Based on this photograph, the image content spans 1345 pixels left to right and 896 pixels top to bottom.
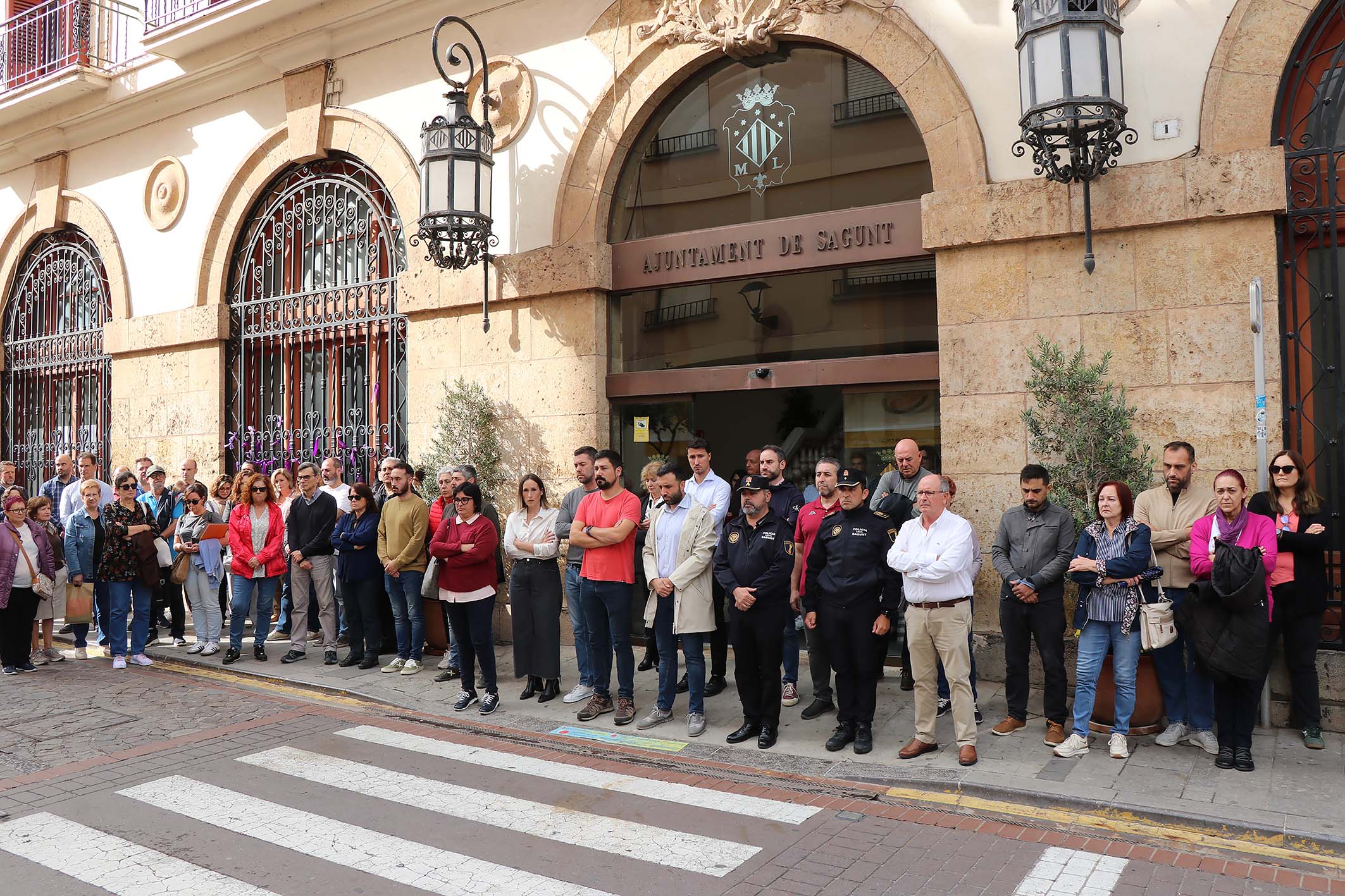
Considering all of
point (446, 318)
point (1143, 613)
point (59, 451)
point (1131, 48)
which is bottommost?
point (1143, 613)

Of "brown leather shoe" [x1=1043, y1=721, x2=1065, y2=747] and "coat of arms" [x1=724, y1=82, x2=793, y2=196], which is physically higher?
"coat of arms" [x1=724, y1=82, x2=793, y2=196]

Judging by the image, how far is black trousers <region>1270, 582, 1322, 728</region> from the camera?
6.34 metres

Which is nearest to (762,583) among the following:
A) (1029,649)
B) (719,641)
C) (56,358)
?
(719,641)

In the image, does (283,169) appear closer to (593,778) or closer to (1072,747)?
(593,778)

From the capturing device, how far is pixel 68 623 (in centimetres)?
1028

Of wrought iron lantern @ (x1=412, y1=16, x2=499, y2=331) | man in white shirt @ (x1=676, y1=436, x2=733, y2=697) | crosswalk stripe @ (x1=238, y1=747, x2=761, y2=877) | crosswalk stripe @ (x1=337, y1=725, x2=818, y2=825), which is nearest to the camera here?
crosswalk stripe @ (x1=238, y1=747, x2=761, y2=877)

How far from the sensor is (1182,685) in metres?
6.51

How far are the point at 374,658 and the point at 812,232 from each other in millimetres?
5854

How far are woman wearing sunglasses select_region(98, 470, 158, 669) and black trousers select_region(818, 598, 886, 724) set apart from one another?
7.16m

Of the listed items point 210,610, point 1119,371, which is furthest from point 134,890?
point 1119,371

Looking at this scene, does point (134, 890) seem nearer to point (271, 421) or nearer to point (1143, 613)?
point (1143, 613)

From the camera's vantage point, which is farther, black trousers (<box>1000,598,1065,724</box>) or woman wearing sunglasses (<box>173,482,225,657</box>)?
woman wearing sunglasses (<box>173,482,225,657</box>)

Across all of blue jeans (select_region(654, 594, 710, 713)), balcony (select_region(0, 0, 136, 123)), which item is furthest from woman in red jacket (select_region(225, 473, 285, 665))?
balcony (select_region(0, 0, 136, 123))

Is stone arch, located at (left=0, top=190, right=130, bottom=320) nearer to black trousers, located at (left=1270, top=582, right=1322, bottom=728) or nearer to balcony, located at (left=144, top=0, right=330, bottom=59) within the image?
balcony, located at (left=144, top=0, right=330, bottom=59)
